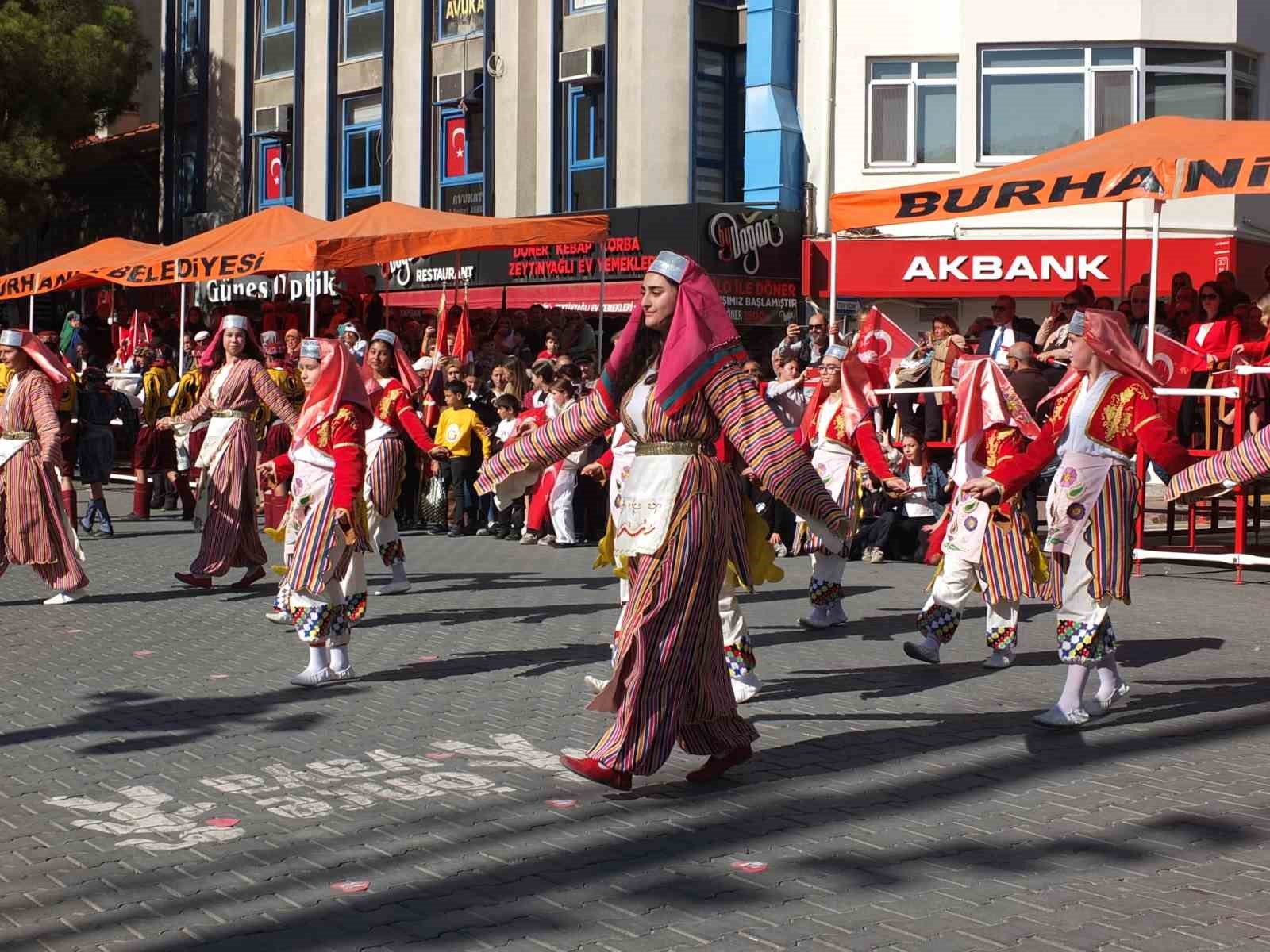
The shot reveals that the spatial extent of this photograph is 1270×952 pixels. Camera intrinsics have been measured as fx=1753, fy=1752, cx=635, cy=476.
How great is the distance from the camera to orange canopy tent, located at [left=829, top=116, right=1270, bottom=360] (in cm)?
1302

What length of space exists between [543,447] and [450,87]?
1042 inches

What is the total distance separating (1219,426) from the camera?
1420cm

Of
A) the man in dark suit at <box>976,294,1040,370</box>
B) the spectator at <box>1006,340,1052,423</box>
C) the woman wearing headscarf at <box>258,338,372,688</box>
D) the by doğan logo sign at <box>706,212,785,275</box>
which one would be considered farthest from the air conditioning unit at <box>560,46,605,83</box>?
the woman wearing headscarf at <box>258,338,372,688</box>

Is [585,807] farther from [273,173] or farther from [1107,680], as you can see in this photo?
[273,173]

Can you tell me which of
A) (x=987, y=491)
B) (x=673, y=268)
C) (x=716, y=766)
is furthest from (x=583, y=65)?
(x=716, y=766)

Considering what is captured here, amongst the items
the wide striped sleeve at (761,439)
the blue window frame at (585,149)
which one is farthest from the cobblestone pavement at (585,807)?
the blue window frame at (585,149)

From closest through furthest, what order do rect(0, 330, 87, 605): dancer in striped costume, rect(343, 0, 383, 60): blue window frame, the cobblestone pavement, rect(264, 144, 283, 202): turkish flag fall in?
1. the cobblestone pavement
2. rect(0, 330, 87, 605): dancer in striped costume
3. rect(343, 0, 383, 60): blue window frame
4. rect(264, 144, 283, 202): turkish flag

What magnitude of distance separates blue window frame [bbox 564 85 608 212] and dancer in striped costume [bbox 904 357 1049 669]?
67.3 ft

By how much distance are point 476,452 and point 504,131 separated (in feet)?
45.8

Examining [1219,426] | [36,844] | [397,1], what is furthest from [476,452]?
[397,1]

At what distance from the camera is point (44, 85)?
117ft

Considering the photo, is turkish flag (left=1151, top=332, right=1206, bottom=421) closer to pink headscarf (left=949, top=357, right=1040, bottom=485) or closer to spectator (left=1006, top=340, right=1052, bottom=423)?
spectator (left=1006, top=340, right=1052, bottom=423)

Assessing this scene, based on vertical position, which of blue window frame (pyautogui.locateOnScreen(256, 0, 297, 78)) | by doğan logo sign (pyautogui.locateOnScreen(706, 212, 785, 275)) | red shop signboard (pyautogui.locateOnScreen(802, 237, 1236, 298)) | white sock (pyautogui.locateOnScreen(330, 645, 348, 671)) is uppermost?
blue window frame (pyautogui.locateOnScreen(256, 0, 297, 78))

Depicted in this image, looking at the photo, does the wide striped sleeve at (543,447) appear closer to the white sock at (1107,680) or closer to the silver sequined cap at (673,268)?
the silver sequined cap at (673,268)
